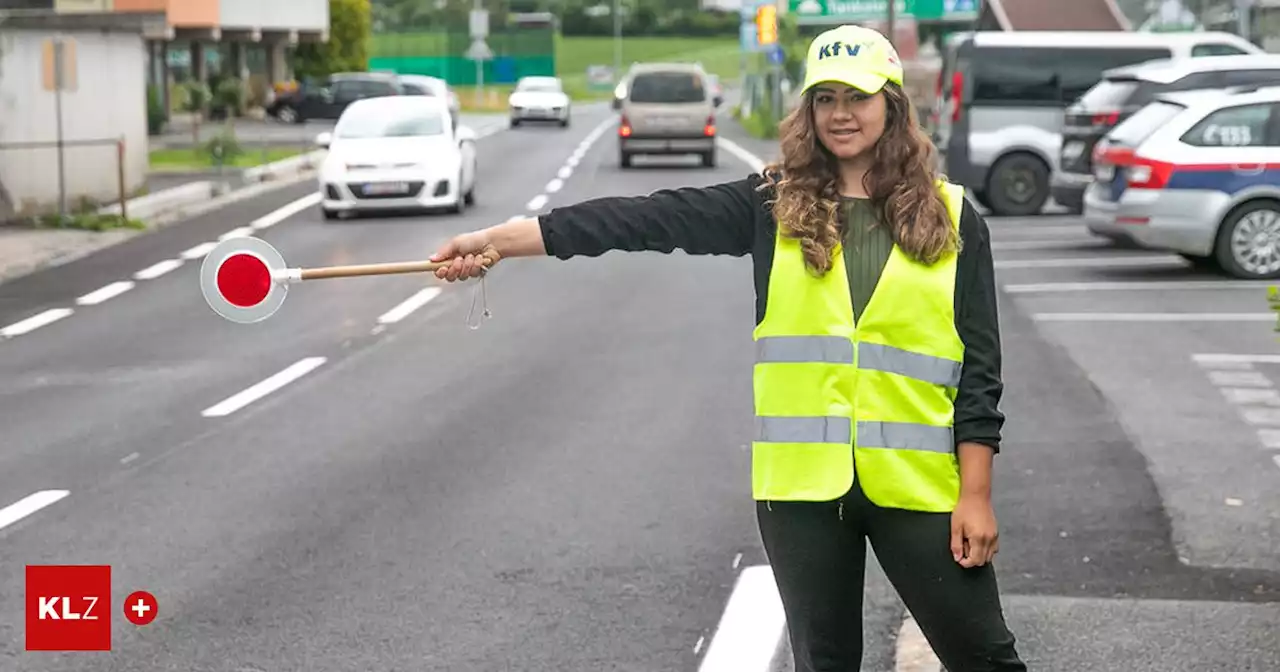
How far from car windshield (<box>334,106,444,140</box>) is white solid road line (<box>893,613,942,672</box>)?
19.8 metres

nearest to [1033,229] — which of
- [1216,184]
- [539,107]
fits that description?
[1216,184]

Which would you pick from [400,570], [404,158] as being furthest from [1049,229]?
[400,570]

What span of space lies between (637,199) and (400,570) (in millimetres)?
3508

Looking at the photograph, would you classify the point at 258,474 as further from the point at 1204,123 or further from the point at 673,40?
the point at 673,40

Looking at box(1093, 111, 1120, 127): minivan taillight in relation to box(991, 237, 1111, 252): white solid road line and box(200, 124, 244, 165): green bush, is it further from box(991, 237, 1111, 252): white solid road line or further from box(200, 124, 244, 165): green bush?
box(200, 124, 244, 165): green bush

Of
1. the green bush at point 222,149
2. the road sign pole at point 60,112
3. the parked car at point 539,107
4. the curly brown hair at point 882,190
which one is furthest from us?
the parked car at point 539,107

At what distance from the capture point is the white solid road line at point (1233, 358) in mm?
12625

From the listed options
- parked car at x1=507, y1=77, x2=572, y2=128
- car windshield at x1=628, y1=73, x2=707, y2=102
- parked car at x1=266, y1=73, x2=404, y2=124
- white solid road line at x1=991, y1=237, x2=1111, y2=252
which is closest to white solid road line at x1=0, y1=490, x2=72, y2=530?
white solid road line at x1=991, y1=237, x2=1111, y2=252

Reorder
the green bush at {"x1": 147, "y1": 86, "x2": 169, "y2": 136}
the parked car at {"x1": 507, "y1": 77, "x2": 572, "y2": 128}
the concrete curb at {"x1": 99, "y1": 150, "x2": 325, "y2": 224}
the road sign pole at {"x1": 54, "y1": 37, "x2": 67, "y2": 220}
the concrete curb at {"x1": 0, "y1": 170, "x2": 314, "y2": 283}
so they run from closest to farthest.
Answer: the concrete curb at {"x1": 0, "y1": 170, "x2": 314, "y2": 283} < the road sign pole at {"x1": 54, "y1": 37, "x2": 67, "y2": 220} < the concrete curb at {"x1": 99, "y1": 150, "x2": 325, "y2": 224} < the green bush at {"x1": 147, "y1": 86, "x2": 169, "y2": 136} < the parked car at {"x1": 507, "y1": 77, "x2": 572, "y2": 128}

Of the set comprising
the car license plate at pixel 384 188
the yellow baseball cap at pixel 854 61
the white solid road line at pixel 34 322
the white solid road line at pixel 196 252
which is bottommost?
the white solid road line at pixel 34 322

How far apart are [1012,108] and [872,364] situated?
21398mm

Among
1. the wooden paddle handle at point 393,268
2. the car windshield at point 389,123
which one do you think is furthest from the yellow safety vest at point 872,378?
the car windshield at point 389,123

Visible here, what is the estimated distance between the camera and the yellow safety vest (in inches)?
145

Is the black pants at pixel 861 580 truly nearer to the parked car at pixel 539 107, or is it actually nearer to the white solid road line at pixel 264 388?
the white solid road line at pixel 264 388
